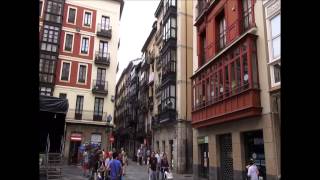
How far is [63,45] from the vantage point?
36.4 metres

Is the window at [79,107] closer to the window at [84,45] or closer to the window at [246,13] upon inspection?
the window at [84,45]

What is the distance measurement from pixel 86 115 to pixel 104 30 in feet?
38.2

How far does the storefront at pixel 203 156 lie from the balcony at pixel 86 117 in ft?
55.0

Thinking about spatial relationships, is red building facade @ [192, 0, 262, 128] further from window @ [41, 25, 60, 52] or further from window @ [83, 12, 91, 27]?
window @ [83, 12, 91, 27]

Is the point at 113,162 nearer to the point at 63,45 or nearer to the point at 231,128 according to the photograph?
the point at 231,128

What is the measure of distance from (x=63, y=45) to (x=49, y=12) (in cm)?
426

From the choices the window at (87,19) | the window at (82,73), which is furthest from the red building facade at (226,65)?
the window at (87,19)

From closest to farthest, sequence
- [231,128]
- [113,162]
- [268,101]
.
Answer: [113,162]
[268,101]
[231,128]

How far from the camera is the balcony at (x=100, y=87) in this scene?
119ft

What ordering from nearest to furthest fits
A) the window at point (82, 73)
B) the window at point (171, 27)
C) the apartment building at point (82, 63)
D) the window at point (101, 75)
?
the window at point (171, 27)
the apartment building at point (82, 63)
the window at point (82, 73)
the window at point (101, 75)

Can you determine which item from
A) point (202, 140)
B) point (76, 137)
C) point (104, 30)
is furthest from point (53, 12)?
point (202, 140)

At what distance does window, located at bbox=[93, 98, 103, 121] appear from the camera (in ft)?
117
